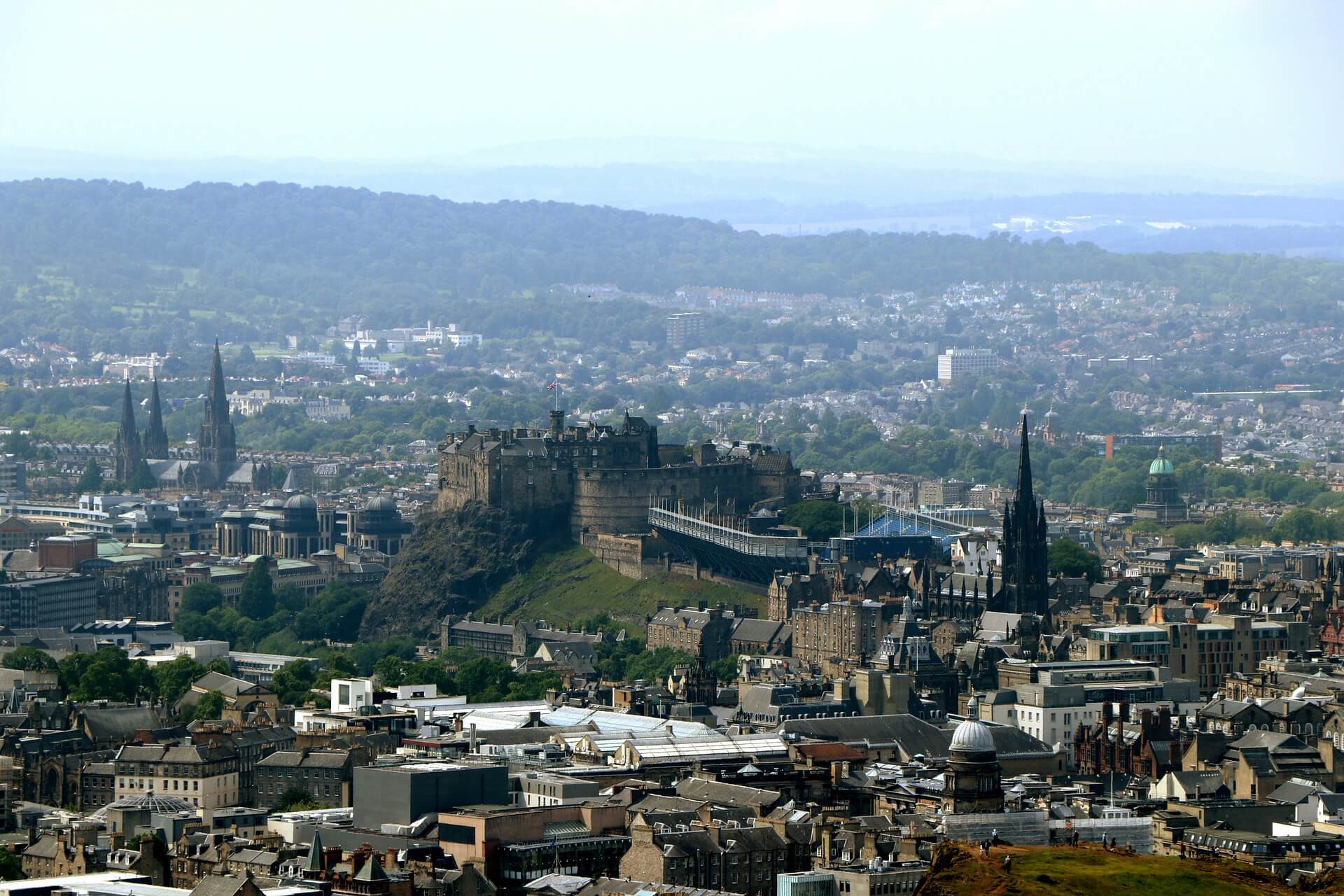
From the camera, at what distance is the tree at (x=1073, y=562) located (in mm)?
141000

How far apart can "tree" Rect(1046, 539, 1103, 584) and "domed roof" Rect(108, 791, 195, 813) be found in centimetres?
5325

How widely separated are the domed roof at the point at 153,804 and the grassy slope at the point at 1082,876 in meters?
22.8

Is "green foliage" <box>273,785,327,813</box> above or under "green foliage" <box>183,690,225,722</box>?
above

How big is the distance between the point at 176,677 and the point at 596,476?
121ft

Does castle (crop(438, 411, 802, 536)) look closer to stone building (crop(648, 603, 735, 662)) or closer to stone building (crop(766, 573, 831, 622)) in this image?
stone building (crop(648, 603, 735, 662))

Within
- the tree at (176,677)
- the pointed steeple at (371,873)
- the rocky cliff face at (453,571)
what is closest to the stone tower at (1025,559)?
the rocky cliff face at (453,571)

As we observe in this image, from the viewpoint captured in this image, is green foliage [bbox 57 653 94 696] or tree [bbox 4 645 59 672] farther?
tree [bbox 4 645 59 672]

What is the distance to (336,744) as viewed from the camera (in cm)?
9750

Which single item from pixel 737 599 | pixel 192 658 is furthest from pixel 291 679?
pixel 737 599

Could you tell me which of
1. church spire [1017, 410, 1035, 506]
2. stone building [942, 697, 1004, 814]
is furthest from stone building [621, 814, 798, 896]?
church spire [1017, 410, 1035, 506]

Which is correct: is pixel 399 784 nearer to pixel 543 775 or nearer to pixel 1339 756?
pixel 543 775

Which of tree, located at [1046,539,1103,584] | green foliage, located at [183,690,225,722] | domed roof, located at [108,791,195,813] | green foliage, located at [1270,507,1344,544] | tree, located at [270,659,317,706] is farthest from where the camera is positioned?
green foliage, located at [1270,507,1344,544]

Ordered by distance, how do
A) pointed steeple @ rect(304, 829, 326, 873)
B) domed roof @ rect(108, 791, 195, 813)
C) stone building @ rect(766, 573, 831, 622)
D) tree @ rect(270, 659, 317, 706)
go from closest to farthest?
1. pointed steeple @ rect(304, 829, 326, 873)
2. domed roof @ rect(108, 791, 195, 813)
3. tree @ rect(270, 659, 317, 706)
4. stone building @ rect(766, 573, 831, 622)

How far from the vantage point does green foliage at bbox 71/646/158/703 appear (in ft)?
382
